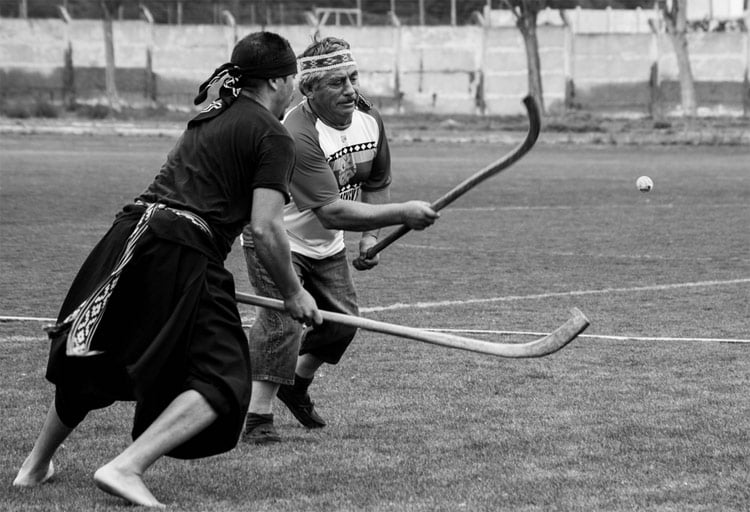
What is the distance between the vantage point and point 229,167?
203 inches

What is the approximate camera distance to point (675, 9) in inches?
1732

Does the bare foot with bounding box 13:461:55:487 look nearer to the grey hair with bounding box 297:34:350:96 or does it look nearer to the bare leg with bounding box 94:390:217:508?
the bare leg with bounding box 94:390:217:508

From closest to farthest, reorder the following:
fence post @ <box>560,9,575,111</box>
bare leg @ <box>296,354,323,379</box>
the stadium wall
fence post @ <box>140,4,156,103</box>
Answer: bare leg @ <box>296,354,323,379</box>
the stadium wall
fence post @ <box>560,9,575,111</box>
fence post @ <box>140,4,156,103</box>

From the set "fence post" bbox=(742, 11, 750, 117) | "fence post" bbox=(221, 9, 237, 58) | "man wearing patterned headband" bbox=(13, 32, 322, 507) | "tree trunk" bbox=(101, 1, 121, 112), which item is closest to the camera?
"man wearing patterned headband" bbox=(13, 32, 322, 507)

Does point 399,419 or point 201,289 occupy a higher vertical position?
point 201,289

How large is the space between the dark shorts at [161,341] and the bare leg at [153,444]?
0.05 metres

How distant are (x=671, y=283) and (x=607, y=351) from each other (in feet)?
11.4

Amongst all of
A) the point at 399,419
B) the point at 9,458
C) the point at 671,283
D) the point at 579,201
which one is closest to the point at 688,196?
the point at 579,201

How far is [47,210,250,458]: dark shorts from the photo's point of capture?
5.07 m

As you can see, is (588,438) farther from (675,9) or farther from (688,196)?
(675,9)

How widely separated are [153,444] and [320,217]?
156 cm

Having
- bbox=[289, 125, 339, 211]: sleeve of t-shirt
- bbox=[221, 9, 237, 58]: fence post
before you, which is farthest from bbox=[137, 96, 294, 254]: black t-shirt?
bbox=[221, 9, 237, 58]: fence post

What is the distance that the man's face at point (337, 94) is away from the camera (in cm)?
629

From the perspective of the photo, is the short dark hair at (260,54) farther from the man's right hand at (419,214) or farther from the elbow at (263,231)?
the man's right hand at (419,214)
